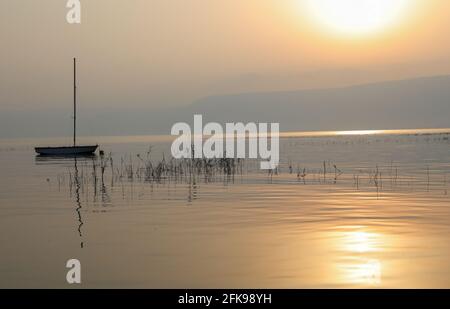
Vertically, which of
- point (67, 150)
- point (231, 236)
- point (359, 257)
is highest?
point (67, 150)

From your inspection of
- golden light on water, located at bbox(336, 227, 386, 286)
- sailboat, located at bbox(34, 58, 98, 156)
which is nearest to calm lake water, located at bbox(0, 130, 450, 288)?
golden light on water, located at bbox(336, 227, 386, 286)

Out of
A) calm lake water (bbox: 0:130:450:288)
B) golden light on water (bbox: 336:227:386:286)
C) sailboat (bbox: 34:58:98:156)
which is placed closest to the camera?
golden light on water (bbox: 336:227:386:286)

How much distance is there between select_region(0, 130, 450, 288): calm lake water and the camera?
1523 cm

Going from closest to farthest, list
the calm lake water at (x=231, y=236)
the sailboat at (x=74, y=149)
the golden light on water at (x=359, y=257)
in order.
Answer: the golden light on water at (x=359, y=257)
the calm lake water at (x=231, y=236)
the sailboat at (x=74, y=149)

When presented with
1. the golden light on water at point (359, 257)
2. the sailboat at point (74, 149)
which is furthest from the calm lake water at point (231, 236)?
the sailboat at point (74, 149)

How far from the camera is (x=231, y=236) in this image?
68.3ft

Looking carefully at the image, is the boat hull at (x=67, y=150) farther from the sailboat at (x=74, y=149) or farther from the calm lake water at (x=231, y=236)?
the calm lake water at (x=231, y=236)

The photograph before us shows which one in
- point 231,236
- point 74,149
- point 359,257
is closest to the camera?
point 359,257

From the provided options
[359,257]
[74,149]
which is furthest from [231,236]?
[74,149]

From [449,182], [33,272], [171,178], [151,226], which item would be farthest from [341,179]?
[33,272]

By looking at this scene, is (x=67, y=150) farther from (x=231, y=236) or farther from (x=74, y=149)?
(x=231, y=236)

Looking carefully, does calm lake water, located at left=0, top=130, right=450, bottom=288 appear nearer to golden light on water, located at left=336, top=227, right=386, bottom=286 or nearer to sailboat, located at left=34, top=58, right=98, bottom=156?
golden light on water, located at left=336, top=227, right=386, bottom=286

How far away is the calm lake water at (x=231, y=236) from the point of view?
1523cm
